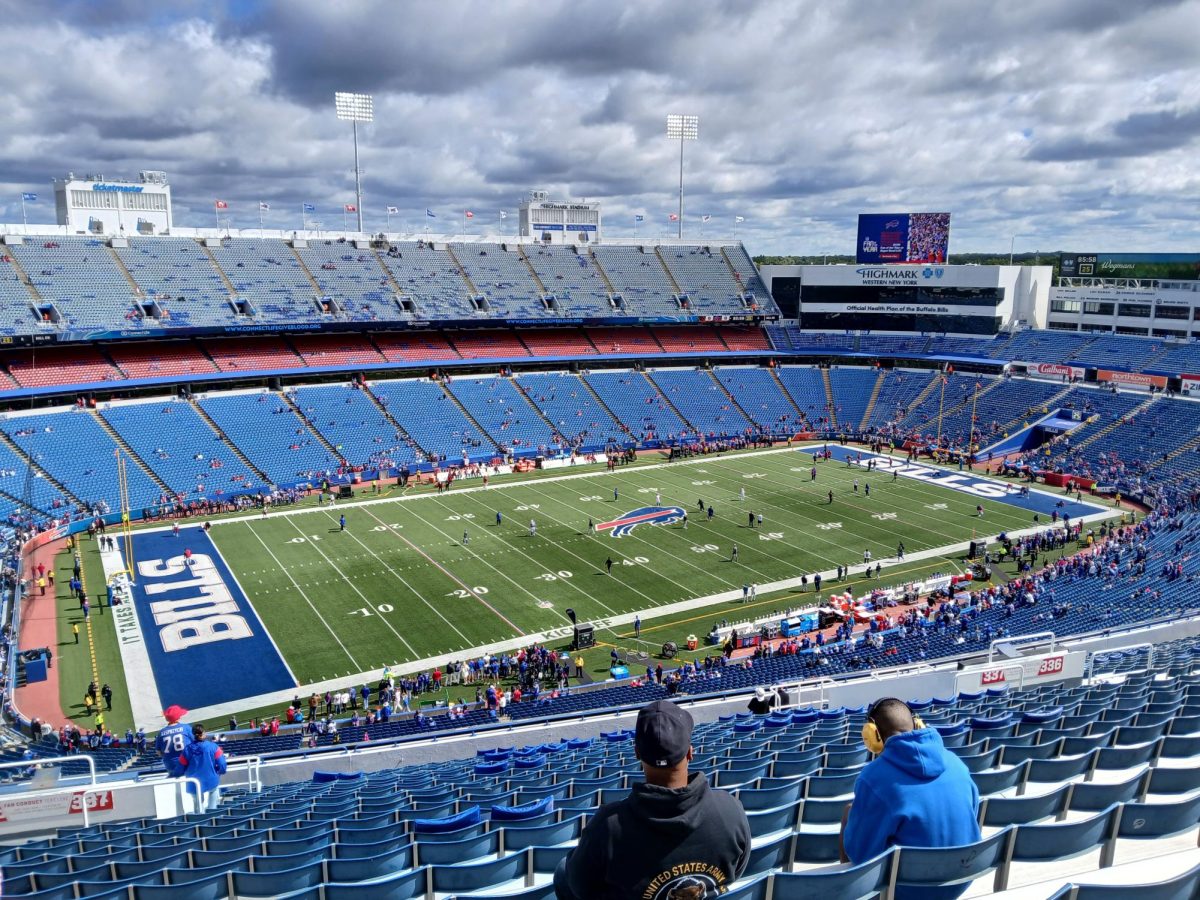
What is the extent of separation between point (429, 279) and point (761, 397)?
26997mm

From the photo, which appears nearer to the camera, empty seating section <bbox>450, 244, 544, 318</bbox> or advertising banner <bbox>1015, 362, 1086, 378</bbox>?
advertising banner <bbox>1015, 362, 1086, 378</bbox>

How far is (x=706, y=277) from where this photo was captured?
78125 mm

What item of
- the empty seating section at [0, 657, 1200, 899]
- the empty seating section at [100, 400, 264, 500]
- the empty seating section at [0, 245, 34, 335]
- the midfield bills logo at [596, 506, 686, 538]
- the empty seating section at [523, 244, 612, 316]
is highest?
the empty seating section at [523, 244, 612, 316]

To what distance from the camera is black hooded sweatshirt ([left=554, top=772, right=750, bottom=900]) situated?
3.63 meters

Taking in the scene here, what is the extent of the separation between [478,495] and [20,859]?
39948 mm

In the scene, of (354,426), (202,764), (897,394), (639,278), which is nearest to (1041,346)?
(897,394)

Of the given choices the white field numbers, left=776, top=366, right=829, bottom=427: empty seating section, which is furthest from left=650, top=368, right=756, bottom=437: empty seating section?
the white field numbers

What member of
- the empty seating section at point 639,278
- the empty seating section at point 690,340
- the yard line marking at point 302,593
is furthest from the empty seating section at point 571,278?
the yard line marking at point 302,593

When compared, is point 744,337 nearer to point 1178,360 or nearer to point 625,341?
point 625,341

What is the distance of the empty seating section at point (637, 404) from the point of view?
61406 millimetres

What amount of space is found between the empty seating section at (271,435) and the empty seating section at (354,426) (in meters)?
1.14

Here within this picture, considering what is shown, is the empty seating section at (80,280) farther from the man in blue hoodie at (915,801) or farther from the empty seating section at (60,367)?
the man in blue hoodie at (915,801)

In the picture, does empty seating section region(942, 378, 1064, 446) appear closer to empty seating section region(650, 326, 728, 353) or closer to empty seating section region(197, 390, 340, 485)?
empty seating section region(650, 326, 728, 353)

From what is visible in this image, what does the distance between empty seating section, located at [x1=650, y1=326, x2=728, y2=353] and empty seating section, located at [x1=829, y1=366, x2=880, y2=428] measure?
9.52 meters
